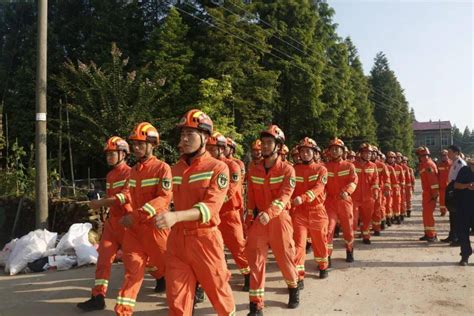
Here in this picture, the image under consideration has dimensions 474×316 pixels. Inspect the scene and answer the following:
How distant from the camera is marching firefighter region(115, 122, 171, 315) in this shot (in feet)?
17.0

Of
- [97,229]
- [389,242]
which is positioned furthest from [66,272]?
[389,242]

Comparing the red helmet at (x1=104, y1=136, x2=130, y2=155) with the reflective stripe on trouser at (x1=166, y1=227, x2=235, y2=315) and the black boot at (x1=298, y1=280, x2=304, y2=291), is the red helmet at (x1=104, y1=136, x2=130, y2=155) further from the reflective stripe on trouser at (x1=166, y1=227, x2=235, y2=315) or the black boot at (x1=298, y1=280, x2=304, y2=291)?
the black boot at (x1=298, y1=280, x2=304, y2=291)

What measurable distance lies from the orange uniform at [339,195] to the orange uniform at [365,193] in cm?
198

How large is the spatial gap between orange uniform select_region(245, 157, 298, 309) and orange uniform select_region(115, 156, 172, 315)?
1.11m

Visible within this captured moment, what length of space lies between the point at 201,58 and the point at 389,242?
14.9 m

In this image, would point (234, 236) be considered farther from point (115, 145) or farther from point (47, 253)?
point (47, 253)

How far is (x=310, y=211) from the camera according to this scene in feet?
22.9

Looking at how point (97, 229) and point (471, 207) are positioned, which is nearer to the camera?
point (471, 207)

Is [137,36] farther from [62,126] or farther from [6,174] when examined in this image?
[6,174]

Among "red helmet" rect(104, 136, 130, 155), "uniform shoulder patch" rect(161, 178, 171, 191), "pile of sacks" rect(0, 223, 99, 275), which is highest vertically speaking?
"red helmet" rect(104, 136, 130, 155)

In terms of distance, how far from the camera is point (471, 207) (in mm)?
8383

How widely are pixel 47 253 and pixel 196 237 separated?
18.2 ft

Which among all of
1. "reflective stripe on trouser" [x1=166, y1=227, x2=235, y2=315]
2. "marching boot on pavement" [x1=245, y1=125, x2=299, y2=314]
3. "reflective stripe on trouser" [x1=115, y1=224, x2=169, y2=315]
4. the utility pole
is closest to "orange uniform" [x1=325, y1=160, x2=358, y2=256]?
"marching boot on pavement" [x1=245, y1=125, x2=299, y2=314]

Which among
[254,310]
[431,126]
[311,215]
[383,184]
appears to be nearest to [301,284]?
[311,215]
